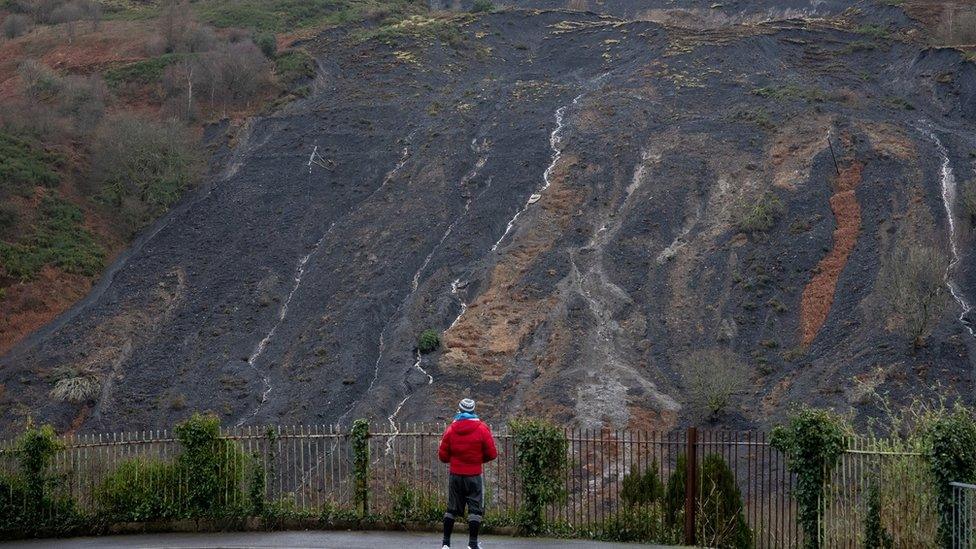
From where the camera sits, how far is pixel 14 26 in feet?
215

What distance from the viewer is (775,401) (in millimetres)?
26500

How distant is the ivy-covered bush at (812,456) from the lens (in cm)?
1323

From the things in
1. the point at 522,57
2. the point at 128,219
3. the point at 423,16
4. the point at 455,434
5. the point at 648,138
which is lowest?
the point at 455,434

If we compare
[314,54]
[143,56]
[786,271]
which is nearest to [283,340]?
[786,271]

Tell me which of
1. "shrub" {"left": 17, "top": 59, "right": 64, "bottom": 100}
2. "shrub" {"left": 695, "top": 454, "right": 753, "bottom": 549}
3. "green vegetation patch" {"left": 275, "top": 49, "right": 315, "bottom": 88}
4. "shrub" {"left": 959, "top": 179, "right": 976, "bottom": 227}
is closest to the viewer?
"shrub" {"left": 695, "top": 454, "right": 753, "bottom": 549}

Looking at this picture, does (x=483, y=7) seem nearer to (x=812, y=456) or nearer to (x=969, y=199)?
(x=969, y=199)

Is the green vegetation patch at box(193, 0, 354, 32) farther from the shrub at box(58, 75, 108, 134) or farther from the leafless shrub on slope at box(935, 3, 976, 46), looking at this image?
the leafless shrub on slope at box(935, 3, 976, 46)

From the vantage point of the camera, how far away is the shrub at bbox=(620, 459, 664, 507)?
570 inches

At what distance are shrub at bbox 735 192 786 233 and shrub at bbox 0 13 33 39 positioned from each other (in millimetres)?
48177

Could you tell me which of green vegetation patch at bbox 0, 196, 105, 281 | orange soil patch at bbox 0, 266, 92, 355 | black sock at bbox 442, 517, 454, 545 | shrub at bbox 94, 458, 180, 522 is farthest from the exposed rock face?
black sock at bbox 442, 517, 454, 545

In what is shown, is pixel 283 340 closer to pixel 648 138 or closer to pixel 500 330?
pixel 500 330

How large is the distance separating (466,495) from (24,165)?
112 feet

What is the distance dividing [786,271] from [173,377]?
17897 mm

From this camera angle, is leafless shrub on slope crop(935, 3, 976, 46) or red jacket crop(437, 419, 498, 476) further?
leafless shrub on slope crop(935, 3, 976, 46)
